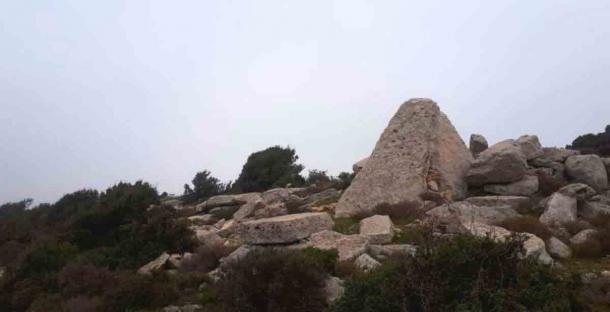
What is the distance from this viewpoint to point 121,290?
29.1 feet

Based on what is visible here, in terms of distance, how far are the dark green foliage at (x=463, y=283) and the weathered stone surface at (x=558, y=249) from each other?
329 cm

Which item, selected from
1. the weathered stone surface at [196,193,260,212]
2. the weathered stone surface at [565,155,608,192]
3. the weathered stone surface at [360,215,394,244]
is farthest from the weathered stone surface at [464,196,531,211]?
the weathered stone surface at [196,193,260,212]

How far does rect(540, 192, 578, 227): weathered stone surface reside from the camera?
1141 centimetres

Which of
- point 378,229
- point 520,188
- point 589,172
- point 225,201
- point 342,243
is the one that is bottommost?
point 342,243

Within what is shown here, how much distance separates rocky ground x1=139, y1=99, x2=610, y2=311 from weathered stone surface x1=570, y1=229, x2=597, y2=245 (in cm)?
2

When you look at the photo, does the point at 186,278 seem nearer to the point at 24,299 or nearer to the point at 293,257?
the point at 293,257

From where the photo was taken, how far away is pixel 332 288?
8047 millimetres

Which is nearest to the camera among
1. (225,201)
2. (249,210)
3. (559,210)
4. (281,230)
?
(281,230)

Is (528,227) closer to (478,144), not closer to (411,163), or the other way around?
(411,163)

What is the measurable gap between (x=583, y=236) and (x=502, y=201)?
3155 millimetres

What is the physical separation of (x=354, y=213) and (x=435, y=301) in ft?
27.9

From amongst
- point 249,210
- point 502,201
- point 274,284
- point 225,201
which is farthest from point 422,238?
point 225,201

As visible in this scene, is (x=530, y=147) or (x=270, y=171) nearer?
(x=530, y=147)

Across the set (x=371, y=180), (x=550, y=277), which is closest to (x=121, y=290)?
(x=550, y=277)
